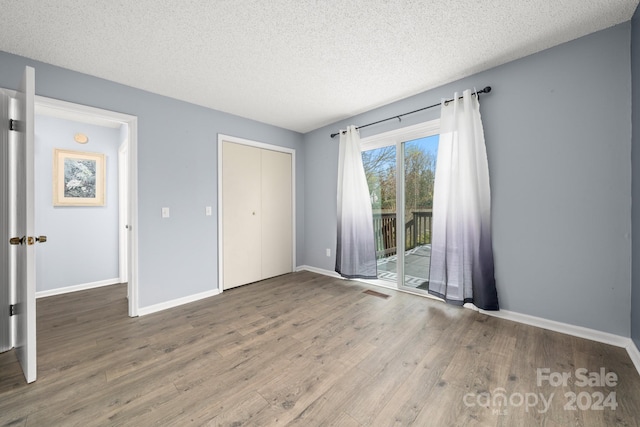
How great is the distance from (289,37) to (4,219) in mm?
2608

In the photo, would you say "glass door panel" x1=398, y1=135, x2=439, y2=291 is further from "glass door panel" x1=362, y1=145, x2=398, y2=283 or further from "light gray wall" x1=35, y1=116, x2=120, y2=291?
"light gray wall" x1=35, y1=116, x2=120, y2=291

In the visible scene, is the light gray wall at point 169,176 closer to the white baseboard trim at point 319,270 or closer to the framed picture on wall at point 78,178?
the framed picture on wall at point 78,178

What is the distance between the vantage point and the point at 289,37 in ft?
6.28

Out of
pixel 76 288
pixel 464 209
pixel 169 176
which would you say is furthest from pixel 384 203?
pixel 76 288

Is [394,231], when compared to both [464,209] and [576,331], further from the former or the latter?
[576,331]

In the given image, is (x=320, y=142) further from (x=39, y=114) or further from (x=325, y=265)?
(x=39, y=114)

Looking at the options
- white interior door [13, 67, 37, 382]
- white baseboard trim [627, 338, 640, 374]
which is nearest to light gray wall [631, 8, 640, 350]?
white baseboard trim [627, 338, 640, 374]

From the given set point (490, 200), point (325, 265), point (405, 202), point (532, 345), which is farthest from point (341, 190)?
point (532, 345)

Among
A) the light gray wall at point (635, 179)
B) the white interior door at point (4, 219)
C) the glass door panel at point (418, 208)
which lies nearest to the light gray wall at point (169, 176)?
the white interior door at point (4, 219)

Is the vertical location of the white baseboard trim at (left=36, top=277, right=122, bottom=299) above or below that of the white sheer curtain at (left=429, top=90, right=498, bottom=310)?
below

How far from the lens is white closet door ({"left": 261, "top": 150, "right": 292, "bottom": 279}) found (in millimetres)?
3840

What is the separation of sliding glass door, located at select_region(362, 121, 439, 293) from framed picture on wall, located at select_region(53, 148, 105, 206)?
391cm

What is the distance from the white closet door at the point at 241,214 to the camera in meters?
3.36

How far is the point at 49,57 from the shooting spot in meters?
2.09
